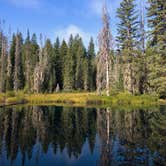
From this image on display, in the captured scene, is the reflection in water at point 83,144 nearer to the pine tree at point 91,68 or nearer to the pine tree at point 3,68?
the pine tree at point 3,68

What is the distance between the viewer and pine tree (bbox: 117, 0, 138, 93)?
149 ft

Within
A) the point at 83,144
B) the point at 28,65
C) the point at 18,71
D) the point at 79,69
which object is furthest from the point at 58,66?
the point at 83,144

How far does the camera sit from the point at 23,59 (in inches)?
2908

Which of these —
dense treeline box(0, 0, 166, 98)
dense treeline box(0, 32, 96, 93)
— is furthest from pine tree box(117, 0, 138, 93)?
dense treeline box(0, 32, 96, 93)

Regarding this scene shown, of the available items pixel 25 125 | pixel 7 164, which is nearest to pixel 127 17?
pixel 25 125

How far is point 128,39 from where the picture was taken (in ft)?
153

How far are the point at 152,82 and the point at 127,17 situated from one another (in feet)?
57.9

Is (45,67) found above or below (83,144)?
above

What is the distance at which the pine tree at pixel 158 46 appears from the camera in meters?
33.3

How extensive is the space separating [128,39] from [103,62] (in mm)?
7362

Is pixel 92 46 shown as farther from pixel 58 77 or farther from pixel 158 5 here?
pixel 158 5

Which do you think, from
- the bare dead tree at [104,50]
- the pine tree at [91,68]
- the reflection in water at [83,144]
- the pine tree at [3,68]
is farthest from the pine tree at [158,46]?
the pine tree at [91,68]

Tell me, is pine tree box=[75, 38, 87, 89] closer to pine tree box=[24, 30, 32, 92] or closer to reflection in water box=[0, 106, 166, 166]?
pine tree box=[24, 30, 32, 92]

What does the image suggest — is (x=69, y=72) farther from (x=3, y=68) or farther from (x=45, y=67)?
(x=3, y=68)
